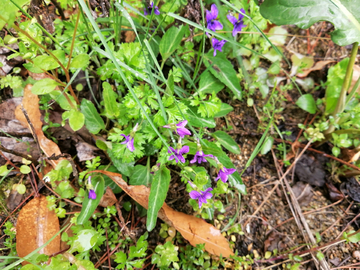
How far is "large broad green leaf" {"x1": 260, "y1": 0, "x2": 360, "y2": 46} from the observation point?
144 cm

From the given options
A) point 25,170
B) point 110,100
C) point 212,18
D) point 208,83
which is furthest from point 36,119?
point 212,18

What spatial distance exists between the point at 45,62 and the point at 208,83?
1.14 meters

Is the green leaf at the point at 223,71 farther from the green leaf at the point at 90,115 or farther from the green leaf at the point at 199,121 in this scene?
the green leaf at the point at 90,115

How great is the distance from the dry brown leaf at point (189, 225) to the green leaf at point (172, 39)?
0.93 m

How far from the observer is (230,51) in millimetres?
2045

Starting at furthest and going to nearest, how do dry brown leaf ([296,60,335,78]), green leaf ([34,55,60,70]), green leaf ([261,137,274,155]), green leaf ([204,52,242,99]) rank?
dry brown leaf ([296,60,335,78]) < green leaf ([261,137,274,155]) < green leaf ([204,52,242,99]) < green leaf ([34,55,60,70])

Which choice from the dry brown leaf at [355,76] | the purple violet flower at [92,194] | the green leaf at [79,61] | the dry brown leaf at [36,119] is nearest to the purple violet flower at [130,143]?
the purple violet flower at [92,194]

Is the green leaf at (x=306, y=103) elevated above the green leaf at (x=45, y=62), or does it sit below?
below

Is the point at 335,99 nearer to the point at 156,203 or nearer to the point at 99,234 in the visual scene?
the point at 156,203

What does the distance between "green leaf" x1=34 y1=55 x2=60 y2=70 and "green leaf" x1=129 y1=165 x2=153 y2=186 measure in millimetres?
808

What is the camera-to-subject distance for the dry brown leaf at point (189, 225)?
150 cm

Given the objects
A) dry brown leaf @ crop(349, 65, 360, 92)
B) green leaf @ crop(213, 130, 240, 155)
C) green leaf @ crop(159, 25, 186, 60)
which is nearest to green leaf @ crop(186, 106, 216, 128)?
green leaf @ crop(213, 130, 240, 155)

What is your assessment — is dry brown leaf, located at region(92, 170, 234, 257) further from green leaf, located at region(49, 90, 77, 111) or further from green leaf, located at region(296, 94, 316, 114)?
green leaf, located at region(296, 94, 316, 114)

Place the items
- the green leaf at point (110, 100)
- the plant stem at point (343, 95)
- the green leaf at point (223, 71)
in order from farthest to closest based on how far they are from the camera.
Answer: the green leaf at point (223, 71) → the plant stem at point (343, 95) → the green leaf at point (110, 100)
